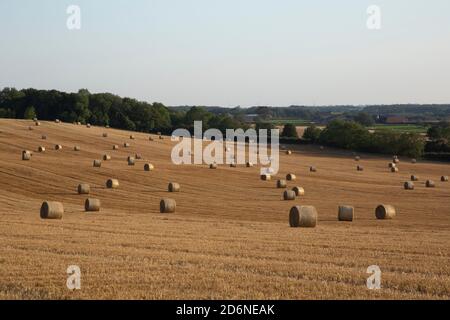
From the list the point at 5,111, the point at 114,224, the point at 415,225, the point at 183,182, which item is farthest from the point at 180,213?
the point at 5,111

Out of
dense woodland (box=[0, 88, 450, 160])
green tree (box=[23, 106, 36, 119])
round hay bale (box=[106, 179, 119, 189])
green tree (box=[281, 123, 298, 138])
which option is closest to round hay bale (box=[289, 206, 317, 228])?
round hay bale (box=[106, 179, 119, 189])

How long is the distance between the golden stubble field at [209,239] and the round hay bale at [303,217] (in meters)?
0.34

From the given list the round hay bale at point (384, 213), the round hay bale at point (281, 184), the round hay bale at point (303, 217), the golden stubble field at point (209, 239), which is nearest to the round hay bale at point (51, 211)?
the golden stubble field at point (209, 239)

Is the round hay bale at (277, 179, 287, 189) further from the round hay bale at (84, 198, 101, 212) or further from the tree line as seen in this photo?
the tree line

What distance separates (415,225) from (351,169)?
37.1 meters

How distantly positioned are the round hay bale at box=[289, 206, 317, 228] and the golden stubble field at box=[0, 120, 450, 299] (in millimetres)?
341

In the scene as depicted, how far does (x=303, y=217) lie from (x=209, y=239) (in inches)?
240

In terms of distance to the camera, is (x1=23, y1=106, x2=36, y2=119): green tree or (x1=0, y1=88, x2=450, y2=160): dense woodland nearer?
(x1=0, y1=88, x2=450, y2=160): dense woodland

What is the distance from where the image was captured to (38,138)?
64.6 meters

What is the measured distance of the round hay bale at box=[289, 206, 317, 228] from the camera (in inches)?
949

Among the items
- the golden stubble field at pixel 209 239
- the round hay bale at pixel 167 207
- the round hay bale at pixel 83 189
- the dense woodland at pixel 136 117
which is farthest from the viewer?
the dense woodland at pixel 136 117

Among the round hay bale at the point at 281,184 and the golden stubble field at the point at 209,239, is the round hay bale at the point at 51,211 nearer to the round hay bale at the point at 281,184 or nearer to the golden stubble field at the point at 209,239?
the golden stubble field at the point at 209,239

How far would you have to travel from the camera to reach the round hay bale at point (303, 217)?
24.1 meters
